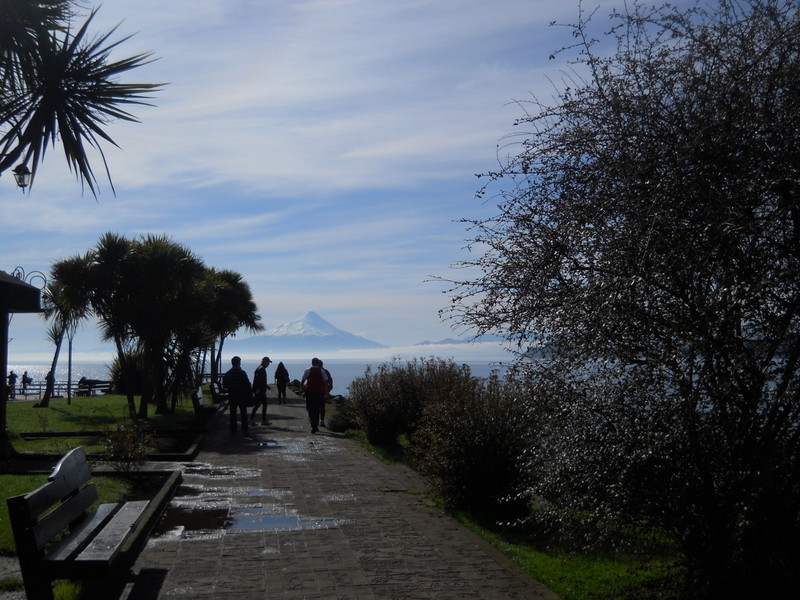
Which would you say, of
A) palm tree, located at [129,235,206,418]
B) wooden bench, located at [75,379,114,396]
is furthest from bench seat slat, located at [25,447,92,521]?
wooden bench, located at [75,379,114,396]

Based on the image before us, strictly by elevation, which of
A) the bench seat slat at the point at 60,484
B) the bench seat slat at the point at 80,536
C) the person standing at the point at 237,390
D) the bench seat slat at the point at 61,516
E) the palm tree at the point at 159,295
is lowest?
the bench seat slat at the point at 80,536

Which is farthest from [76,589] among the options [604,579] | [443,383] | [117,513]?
[443,383]

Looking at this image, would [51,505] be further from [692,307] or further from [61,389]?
[61,389]

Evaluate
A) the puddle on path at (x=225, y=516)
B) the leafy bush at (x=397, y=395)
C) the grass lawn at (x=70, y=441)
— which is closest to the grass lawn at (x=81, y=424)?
the grass lawn at (x=70, y=441)

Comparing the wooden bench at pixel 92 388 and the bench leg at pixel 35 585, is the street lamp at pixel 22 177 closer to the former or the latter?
the bench leg at pixel 35 585

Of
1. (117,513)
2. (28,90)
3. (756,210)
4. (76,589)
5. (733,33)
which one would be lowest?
(76,589)

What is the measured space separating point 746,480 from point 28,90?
8.28 meters

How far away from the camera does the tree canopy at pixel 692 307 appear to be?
4449 millimetres

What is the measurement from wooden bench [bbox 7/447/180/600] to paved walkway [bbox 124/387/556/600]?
0.47m

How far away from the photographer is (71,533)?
554 cm

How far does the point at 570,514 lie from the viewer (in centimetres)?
544

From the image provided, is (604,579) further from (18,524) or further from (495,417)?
(18,524)

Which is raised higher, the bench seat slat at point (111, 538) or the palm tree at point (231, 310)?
the palm tree at point (231, 310)

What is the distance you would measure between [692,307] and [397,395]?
38.8ft
